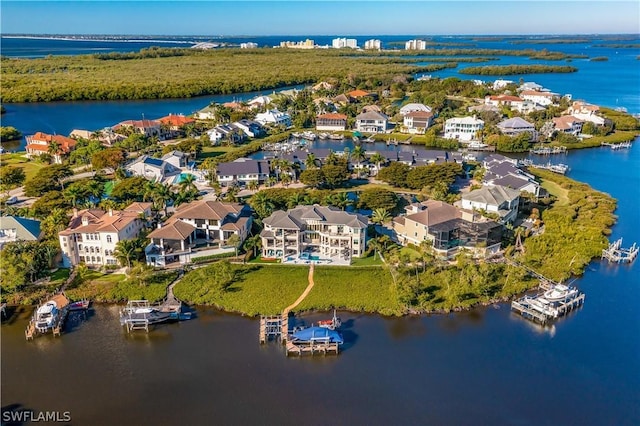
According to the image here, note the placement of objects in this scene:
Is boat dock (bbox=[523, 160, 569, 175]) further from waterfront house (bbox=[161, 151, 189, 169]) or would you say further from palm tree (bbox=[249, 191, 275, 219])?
waterfront house (bbox=[161, 151, 189, 169])

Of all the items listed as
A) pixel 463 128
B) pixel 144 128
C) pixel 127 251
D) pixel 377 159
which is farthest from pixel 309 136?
pixel 127 251

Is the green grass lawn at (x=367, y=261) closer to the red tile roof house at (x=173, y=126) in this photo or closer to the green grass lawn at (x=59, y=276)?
the green grass lawn at (x=59, y=276)

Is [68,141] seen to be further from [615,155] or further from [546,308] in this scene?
[615,155]

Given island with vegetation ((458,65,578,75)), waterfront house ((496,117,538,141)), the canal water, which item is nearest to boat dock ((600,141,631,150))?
waterfront house ((496,117,538,141))

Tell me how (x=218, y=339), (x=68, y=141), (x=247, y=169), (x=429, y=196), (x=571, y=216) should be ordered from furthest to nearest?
1. (x=68, y=141)
2. (x=247, y=169)
3. (x=429, y=196)
4. (x=571, y=216)
5. (x=218, y=339)

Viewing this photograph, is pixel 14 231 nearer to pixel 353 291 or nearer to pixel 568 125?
pixel 353 291

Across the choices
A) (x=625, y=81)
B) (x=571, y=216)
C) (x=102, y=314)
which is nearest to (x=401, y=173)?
(x=571, y=216)
